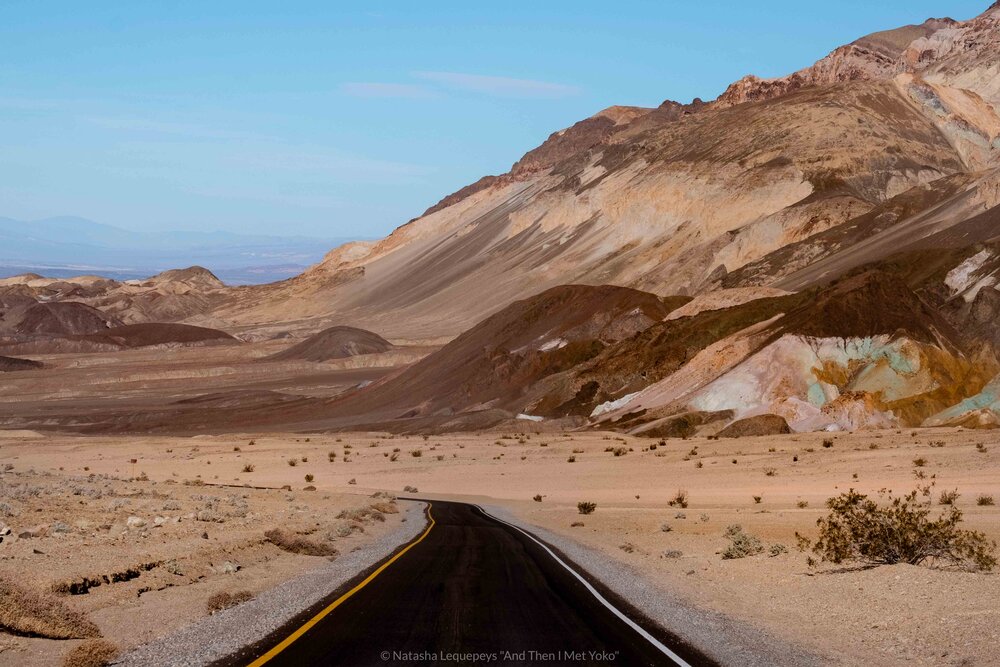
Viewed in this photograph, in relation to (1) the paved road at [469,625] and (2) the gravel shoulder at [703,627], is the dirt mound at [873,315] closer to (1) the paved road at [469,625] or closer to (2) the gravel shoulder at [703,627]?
(2) the gravel shoulder at [703,627]

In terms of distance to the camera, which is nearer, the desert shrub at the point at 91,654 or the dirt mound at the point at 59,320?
the desert shrub at the point at 91,654

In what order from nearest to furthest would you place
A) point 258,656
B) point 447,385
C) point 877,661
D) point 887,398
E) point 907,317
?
point 258,656
point 877,661
point 887,398
point 907,317
point 447,385

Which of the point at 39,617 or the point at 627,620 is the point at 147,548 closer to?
the point at 39,617

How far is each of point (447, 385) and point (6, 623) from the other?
68.6m

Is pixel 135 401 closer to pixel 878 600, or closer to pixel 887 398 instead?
pixel 887 398

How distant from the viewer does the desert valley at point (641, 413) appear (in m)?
12.1

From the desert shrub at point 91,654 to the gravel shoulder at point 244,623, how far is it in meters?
0.12

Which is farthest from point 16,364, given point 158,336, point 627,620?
point 627,620

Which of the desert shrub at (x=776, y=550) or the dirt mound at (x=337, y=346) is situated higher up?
the dirt mound at (x=337, y=346)

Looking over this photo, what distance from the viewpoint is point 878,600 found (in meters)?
12.1

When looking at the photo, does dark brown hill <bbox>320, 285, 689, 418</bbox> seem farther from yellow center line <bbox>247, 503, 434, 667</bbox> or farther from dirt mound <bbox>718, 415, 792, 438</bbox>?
yellow center line <bbox>247, 503, 434, 667</bbox>

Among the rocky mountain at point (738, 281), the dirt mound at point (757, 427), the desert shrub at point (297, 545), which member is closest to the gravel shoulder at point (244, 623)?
the desert shrub at point (297, 545)

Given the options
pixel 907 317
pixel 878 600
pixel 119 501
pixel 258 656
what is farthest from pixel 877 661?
pixel 907 317

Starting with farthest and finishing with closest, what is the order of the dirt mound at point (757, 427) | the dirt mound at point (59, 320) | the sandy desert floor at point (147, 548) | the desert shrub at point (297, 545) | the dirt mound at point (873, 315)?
1. the dirt mound at point (59, 320)
2. the dirt mound at point (873, 315)
3. the dirt mound at point (757, 427)
4. the desert shrub at point (297, 545)
5. the sandy desert floor at point (147, 548)
